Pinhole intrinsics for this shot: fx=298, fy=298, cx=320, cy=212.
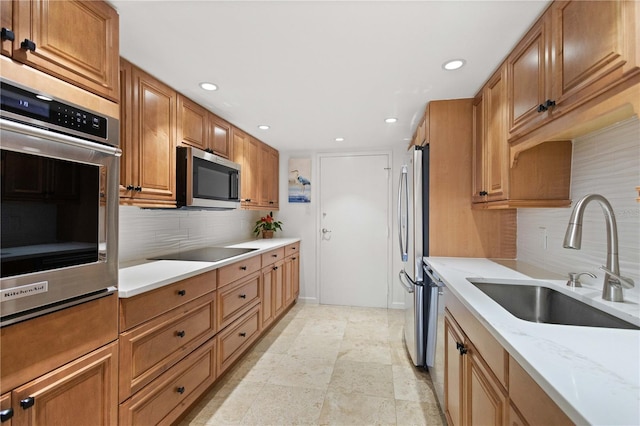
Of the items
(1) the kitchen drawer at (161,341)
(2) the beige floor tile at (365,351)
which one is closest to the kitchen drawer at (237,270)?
(1) the kitchen drawer at (161,341)

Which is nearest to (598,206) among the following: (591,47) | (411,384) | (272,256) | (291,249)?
(591,47)

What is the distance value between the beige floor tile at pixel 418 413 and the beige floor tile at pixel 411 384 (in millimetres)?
57

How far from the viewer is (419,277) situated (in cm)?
236

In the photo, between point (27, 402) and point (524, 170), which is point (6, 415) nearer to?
point (27, 402)

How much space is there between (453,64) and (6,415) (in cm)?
255

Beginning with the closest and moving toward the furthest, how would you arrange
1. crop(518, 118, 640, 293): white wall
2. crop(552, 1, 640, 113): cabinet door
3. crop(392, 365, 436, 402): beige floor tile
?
crop(552, 1, 640, 113): cabinet door, crop(518, 118, 640, 293): white wall, crop(392, 365, 436, 402): beige floor tile

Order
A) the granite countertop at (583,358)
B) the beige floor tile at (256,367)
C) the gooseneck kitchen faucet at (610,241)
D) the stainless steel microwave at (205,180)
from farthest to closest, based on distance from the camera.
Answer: the beige floor tile at (256,367), the stainless steel microwave at (205,180), the gooseneck kitchen faucet at (610,241), the granite countertop at (583,358)

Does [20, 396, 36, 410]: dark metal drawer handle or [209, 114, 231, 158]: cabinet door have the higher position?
[209, 114, 231, 158]: cabinet door

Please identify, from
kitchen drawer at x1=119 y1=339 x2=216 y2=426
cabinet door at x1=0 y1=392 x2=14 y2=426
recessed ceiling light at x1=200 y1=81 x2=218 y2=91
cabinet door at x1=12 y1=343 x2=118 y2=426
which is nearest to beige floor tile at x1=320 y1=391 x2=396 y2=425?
kitchen drawer at x1=119 y1=339 x2=216 y2=426

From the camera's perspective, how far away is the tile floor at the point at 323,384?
1909 mm

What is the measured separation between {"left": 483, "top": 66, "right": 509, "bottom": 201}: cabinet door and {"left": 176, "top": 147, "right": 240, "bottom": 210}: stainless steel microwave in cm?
210

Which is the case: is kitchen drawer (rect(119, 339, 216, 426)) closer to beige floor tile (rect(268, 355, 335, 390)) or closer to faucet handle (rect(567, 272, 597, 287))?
beige floor tile (rect(268, 355, 335, 390))

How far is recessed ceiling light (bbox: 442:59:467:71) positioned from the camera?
1803mm

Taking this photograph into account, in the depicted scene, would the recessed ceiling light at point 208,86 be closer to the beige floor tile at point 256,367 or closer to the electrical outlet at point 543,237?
the beige floor tile at point 256,367
